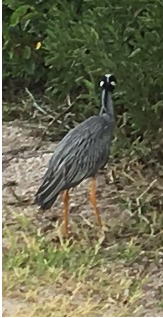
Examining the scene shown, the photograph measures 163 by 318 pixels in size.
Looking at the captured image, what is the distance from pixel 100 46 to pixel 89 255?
2.13 ft

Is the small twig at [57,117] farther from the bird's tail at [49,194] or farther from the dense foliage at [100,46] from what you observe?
the bird's tail at [49,194]

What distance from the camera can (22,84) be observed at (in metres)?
3.80

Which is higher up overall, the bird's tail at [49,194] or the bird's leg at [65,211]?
the bird's tail at [49,194]

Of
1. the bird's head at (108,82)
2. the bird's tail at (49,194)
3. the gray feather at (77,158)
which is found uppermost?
the bird's head at (108,82)

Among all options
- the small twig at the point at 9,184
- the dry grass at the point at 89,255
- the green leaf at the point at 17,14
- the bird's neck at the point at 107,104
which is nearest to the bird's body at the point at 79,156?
the bird's neck at the point at 107,104

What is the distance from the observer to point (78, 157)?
2.76m

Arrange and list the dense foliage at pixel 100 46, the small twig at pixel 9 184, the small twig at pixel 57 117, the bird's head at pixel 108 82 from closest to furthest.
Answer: the bird's head at pixel 108 82 < the dense foliage at pixel 100 46 < the small twig at pixel 9 184 < the small twig at pixel 57 117

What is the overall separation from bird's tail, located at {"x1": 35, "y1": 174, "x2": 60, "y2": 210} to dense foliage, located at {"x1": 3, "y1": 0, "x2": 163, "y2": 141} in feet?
1.49

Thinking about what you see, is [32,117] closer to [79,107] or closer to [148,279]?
[79,107]

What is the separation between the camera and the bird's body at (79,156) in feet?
9.00

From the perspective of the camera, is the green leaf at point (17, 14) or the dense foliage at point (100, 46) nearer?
the dense foliage at point (100, 46)

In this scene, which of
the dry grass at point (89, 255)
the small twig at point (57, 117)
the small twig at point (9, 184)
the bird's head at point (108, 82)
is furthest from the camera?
the small twig at point (57, 117)

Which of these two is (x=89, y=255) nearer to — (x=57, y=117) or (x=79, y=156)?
(x=79, y=156)

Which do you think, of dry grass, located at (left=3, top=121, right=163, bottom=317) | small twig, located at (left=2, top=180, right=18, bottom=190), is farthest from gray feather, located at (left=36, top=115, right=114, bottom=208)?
small twig, located at (left=2, top=180, right=18, bottom=190)
